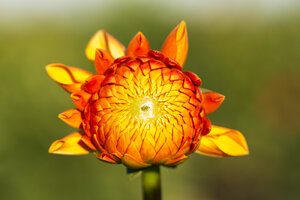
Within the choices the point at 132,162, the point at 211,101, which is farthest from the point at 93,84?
the point at 211,101

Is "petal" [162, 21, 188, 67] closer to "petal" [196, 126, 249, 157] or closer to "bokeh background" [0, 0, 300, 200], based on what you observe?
"petal" [196, 126, 249, 157]

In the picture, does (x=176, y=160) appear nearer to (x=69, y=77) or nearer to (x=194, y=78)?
(x=194, y=78)

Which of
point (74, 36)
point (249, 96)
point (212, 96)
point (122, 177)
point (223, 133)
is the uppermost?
point (212, 96)

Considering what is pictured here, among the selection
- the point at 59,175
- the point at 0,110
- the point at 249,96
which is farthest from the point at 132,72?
the point at 249,96

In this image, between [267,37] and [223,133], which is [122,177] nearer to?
[223,133]

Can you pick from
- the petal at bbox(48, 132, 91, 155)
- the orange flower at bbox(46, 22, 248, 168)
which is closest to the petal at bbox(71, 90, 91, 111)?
the orange flower at bbox(46, 22, 248, 168)

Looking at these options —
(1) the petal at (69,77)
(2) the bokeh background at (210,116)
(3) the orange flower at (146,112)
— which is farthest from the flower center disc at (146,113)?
(2) the bokeh background at (210,116)

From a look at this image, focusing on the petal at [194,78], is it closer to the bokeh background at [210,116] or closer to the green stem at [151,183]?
the green stem at [151,183]
